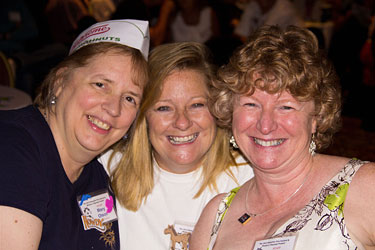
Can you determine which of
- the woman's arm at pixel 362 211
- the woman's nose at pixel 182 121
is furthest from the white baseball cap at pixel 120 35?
→ the woman's arm at pixel 362 211

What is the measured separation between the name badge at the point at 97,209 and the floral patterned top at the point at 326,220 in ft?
3.11

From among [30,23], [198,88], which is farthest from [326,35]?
[198,88]

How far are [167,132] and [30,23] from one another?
488cm

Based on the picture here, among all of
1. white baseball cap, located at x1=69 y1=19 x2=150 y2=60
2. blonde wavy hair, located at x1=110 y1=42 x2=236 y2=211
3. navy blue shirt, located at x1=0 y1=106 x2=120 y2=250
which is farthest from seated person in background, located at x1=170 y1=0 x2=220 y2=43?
navy blue shirt, located at x1=0 y1=106 x2=120 y2=250

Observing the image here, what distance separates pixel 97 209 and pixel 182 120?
0.67 meters

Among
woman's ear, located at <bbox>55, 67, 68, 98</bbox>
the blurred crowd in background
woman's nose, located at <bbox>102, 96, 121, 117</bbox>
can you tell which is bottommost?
the blurred crowd in background

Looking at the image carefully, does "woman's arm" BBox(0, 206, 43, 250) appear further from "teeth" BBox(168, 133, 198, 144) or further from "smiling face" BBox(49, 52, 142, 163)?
"teeth" BBox(168, 133, 198, 144)

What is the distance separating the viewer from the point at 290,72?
6.79 feet

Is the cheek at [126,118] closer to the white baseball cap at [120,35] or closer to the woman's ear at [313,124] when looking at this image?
the white baseball cap at [120,35]

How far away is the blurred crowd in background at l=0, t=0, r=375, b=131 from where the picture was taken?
598 centimetres

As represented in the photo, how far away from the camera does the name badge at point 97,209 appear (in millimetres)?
2357

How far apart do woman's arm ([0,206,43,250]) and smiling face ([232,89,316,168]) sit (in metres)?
1.06

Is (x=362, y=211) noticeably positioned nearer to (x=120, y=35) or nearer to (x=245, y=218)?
(x=245, y=218)

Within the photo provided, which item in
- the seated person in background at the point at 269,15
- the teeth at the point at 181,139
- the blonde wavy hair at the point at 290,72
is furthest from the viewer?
the seated person in background at the point at 269,15
